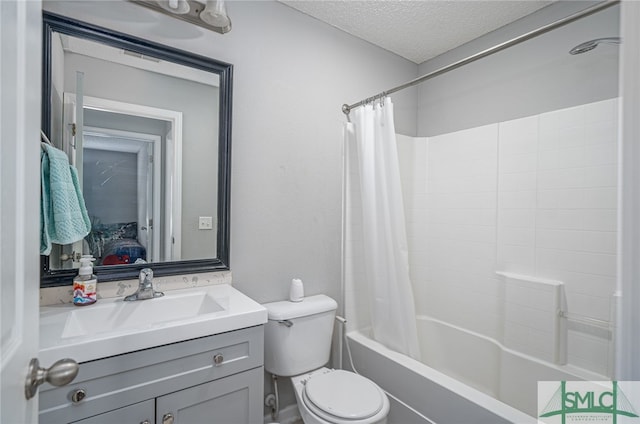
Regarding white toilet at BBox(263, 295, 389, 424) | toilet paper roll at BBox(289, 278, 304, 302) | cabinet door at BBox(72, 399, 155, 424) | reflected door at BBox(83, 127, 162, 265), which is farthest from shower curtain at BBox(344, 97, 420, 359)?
cabinet door at BBox(72, 399, 155, 424)

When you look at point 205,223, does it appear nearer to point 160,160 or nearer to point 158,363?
point 160,160

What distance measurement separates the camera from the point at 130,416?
3.40 ft

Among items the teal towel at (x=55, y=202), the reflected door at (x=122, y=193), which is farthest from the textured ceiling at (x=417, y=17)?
the teal towel at (x=55, y=202)

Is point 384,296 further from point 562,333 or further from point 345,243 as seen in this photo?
point 562,333

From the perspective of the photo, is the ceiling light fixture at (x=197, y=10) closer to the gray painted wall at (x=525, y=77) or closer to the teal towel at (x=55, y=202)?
the teal towel at (x=55, y=202)

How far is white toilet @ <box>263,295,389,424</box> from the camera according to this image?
4.44ft

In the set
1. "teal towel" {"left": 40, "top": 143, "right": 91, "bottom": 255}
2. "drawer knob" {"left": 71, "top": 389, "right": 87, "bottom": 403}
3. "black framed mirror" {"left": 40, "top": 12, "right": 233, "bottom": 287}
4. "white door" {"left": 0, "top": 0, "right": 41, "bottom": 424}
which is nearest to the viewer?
"white door" {"left": 0, "top": 0, "right": 41, "bottom": 424}

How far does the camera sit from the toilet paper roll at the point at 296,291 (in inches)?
70.8

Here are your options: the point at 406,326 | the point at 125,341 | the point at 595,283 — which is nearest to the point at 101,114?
the point at 125,341

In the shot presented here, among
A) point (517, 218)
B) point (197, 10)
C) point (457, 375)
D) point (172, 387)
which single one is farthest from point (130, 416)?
point (517, 218)

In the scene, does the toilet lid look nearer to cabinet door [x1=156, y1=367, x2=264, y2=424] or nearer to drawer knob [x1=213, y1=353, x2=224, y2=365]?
cabinet door [x1=156, y1=367, x2=264, y2=424]

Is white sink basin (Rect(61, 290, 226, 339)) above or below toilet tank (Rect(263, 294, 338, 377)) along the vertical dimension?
above

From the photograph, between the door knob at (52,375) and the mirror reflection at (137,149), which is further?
the mirror reflection at (137,149)

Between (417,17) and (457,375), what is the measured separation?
2.34 metres
